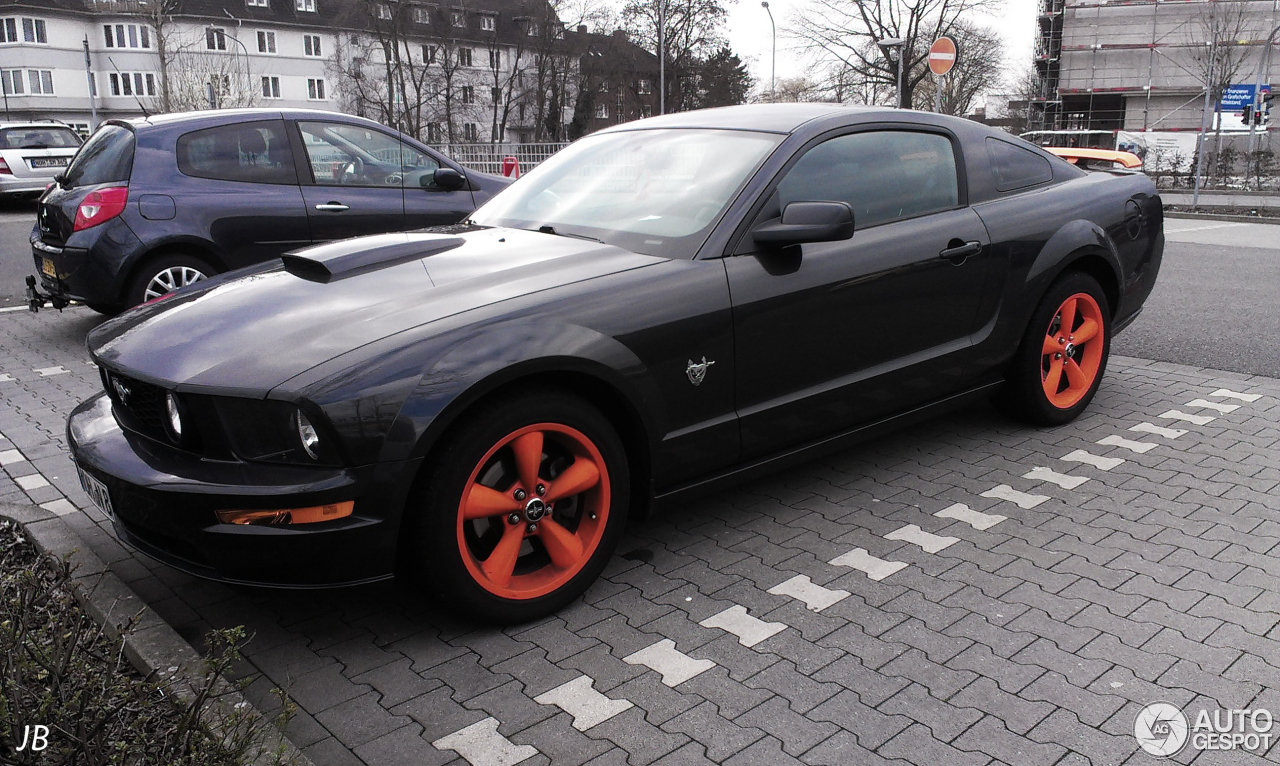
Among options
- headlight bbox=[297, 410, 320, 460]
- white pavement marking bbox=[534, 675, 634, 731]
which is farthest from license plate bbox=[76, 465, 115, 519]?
white pavement marking bbox=[534, 675, 634, 731]

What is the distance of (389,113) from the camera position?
49.3 meters

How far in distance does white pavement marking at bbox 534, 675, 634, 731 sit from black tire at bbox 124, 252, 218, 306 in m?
5.23

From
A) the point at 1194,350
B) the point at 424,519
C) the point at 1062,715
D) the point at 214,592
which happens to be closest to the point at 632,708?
the point at 424,519

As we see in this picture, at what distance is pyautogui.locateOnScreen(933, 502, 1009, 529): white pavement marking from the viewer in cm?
392

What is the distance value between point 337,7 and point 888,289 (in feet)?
254

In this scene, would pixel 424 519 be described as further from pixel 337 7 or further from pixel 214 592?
pixel 337 7

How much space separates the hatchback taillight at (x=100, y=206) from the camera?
6.72 m

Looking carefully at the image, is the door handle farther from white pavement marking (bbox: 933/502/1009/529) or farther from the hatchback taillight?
the hatchback taillight

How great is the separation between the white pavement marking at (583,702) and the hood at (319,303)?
3.72ft

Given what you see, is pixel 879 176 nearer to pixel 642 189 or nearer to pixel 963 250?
pixel 963 250

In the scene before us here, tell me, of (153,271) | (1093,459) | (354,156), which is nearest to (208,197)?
(153,271)

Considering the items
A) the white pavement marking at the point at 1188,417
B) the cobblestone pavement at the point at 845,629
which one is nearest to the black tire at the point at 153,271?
the cobblestone pavement at the point at 845,629

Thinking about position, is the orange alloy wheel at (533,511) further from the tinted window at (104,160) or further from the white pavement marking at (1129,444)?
the tinted window at (104,160)

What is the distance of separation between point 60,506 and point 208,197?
3.33m
